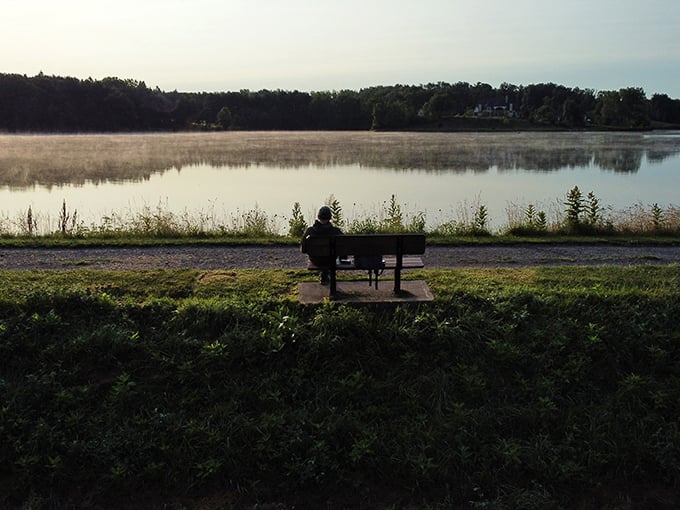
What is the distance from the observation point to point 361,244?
671 centimetres

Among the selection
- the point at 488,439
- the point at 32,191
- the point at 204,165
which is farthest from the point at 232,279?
the point at 204,165

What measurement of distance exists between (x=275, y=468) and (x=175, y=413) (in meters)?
1.12

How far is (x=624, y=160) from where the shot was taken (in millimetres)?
39750

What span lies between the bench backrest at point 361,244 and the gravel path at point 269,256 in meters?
3.52

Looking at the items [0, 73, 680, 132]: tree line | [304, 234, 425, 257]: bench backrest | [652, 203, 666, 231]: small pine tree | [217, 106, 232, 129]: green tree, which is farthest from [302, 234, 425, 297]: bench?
[217, 106, 232, 129]: green tree

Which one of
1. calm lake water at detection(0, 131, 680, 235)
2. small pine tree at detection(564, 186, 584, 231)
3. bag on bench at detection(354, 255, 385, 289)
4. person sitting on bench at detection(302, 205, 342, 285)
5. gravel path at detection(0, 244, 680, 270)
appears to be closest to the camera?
bag on bench at detection(354, 255, 385, 289)

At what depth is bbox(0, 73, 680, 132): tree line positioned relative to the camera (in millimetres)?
85375

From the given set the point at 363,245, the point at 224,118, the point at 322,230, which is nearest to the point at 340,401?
the point at 363,245

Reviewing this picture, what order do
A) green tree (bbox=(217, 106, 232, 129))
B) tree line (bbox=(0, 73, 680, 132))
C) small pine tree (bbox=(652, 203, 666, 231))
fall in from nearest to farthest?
1. small pine tree (bbox=(652, 203, 666, 231))
2. tree line (bbox=(0, 73, 680, 132))
3. green tree (bbox=(217, 106, 232, 129))

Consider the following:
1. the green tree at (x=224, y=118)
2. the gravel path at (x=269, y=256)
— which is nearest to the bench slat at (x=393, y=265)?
the gravel path at (x=269, y=256)

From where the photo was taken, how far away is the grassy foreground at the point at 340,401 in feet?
16.0

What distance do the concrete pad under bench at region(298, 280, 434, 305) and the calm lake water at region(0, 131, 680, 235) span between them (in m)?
9.62

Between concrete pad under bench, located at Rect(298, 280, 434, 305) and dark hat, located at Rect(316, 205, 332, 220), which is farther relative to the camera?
dark hat, located at Rect(316, 205, 332, 220)

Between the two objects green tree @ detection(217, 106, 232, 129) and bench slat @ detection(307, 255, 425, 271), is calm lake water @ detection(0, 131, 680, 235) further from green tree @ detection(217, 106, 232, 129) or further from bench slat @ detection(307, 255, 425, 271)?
green tree @ detection(217, 106, 232, 129)
